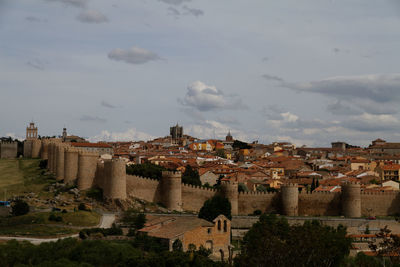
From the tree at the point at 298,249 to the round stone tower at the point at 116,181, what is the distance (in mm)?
13577

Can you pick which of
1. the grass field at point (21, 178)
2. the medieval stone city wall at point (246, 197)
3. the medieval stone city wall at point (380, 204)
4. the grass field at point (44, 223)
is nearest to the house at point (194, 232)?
the grass field at point (44, 223)

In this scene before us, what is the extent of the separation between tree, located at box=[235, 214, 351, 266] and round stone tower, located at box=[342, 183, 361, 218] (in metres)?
11.3

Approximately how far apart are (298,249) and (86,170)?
1018 inches

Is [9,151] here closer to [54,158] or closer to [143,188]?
[54,158]

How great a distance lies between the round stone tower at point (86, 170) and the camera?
51.2 meters

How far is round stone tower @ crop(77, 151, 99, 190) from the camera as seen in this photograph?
51.2 metres

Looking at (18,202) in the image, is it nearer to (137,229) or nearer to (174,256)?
(137,229)

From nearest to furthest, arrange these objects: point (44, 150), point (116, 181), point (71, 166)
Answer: point (116, 181) → point (71, 166) → point (44, 150)

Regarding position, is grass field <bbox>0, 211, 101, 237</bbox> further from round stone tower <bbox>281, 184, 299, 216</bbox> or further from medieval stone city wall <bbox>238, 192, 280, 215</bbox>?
round stone tower <bbox>281, 184, 299, 216</bbox>

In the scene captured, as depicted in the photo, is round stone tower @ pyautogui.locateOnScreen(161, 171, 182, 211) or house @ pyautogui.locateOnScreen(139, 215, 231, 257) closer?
house @ pyautogui.locateOnScreen(139, 215, 231, 257)

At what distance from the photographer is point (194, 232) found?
38344 mm

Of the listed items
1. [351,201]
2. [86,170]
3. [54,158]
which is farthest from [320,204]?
[54,158]

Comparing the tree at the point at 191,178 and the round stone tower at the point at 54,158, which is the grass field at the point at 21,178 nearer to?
the round stone tower at the point at 54,158

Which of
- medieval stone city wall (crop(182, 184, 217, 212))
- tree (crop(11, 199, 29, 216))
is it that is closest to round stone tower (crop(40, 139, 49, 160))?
medieval stone city wall (crop(182, 184, 217, 212))
